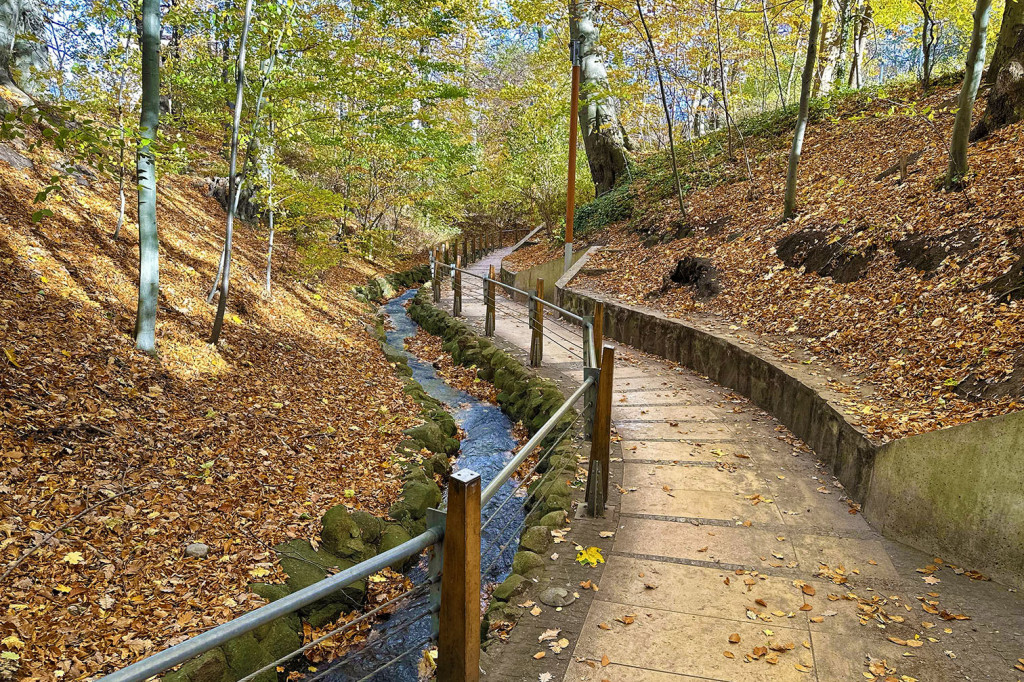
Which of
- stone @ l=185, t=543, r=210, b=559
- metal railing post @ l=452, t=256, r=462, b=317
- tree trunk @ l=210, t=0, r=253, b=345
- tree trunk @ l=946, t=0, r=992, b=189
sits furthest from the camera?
metal railing post @ l=452, t=256, r=462, b=317

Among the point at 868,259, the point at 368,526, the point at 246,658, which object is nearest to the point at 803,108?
the point at 868,259

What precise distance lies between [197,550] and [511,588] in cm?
263

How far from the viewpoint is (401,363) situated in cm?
1187

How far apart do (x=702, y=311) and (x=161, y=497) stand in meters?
8.68

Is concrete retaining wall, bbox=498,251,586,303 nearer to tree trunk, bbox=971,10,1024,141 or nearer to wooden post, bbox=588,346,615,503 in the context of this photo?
tree trunk, bbox=971,10,1024,141

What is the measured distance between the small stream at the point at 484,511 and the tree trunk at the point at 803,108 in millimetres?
6893

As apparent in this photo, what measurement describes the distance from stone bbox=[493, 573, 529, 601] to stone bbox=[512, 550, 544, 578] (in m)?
0.09

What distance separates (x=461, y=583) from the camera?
2.27 m

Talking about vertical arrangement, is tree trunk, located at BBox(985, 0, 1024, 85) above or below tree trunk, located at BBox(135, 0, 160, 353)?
above

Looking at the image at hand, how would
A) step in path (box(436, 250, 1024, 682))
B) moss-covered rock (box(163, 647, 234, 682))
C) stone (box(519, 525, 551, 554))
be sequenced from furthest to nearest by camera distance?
stone (box(519, 525, 551, 554)), moss-covered rock (box(163, 647, 234, 682)), step in path (box(436, 250, 1024, 682))

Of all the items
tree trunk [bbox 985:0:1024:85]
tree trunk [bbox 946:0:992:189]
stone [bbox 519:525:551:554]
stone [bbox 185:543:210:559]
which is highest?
tree trunk [bbox 985:0:1024:85]

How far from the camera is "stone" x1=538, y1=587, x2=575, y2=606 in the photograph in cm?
368

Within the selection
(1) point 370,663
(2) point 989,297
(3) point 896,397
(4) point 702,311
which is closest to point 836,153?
(4) point 702,311

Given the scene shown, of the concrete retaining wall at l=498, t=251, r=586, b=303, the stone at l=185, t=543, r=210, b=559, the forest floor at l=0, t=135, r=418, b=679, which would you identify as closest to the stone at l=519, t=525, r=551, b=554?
the forest floor at l=0, t=135, r=418, b=679
